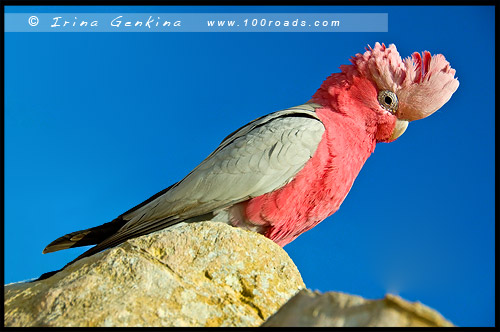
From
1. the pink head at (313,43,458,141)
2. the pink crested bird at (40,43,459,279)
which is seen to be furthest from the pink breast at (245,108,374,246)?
the pink head at (313,43,458,141)

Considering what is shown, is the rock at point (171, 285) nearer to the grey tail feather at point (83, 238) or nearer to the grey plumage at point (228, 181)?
the grey plumage at point (228, 181)

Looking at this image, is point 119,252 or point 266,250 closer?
point 119,252

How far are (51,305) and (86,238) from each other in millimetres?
2222

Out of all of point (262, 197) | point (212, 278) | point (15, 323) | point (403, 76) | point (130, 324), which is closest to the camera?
point (130, 324)

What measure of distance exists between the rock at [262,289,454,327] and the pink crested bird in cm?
257

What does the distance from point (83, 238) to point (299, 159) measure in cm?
250

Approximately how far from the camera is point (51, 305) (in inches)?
119

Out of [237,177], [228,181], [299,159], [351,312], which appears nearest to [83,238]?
[228,181]

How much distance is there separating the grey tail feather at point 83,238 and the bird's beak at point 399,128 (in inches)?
135

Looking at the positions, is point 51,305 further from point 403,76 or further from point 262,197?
point 403,76

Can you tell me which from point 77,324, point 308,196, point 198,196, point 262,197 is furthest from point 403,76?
point 77,324

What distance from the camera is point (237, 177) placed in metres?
→ 5.01

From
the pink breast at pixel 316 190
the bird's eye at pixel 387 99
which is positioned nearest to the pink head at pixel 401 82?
the bird's eye at pixel 387 99

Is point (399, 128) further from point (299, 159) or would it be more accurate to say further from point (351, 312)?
point (351, 312)
